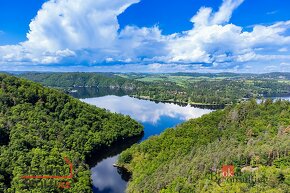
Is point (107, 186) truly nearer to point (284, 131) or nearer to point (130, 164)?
point (130, 164)

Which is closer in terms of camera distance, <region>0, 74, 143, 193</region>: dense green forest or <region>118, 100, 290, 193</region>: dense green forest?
<region>118, 100, 290, 193</region>: dense green forest

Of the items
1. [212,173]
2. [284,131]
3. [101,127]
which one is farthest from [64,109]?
[284,131]

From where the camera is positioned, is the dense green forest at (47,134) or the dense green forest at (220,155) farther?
the dense green forest at (47,134)

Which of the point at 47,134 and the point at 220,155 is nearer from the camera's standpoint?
the point at 220,155

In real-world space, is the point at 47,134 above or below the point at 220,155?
below
